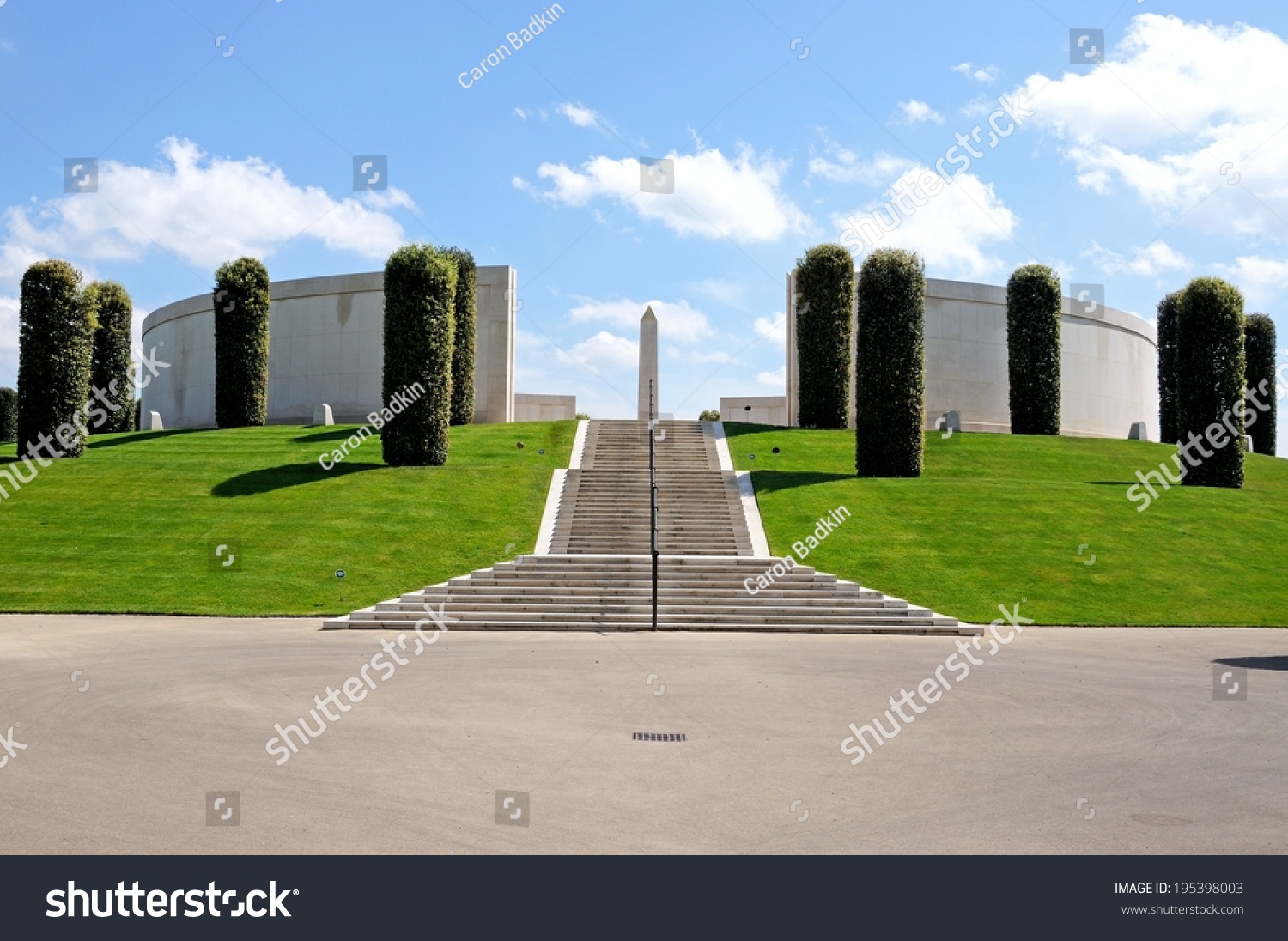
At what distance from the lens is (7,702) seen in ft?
31.1

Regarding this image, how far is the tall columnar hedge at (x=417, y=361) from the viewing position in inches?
1102

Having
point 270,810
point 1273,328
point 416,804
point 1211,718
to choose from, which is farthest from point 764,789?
point 1273,328

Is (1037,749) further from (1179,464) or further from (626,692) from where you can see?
(1179,464)

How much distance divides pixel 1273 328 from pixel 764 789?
44.0 metres

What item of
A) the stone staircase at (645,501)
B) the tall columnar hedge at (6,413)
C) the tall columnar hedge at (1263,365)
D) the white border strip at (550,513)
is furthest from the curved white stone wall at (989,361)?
the tall columnar hedge at (6,413)

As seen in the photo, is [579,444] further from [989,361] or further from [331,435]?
[989,361]

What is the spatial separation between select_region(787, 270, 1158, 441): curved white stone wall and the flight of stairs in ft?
62.9

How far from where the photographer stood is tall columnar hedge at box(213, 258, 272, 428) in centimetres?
3650

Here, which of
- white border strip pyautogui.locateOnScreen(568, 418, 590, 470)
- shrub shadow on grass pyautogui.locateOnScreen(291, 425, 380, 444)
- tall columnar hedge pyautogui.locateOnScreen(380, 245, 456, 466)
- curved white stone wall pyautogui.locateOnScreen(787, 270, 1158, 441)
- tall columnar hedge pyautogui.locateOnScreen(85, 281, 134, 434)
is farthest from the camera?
curved white stone wall pyautogui.locateOnScreen(787, 270, 1158, 441)

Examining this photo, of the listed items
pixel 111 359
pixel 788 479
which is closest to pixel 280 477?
pixel 788 479

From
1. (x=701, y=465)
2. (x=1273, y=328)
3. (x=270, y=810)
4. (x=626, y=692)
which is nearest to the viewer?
(x=270, y=810)

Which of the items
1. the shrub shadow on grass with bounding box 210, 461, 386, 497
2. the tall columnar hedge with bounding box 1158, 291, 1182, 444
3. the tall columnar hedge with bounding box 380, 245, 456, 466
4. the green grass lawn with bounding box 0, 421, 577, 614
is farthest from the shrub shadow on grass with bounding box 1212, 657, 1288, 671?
the tall columnar hedge with bounding box 1158, 291, 1182, 444

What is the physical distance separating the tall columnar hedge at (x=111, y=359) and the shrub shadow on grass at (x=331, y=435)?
1156cm

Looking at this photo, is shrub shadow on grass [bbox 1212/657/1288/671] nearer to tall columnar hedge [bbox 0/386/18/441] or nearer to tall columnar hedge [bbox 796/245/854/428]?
tall columnar hedge [bbox 796/245/854/428]
